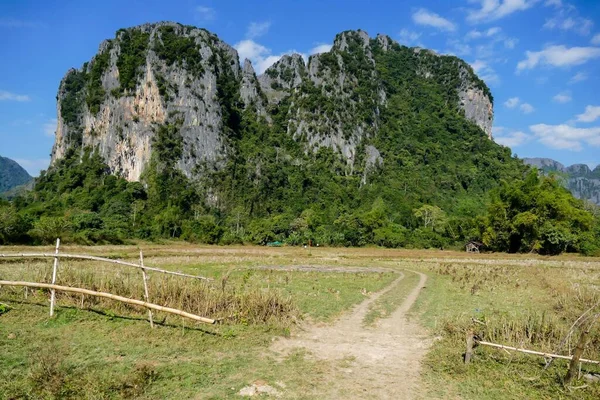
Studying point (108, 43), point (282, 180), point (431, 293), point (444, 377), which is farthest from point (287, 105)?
point (444, 377)

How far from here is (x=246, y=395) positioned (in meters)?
6.35

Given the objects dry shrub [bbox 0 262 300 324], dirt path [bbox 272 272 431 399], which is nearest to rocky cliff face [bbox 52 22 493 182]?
dry shrub [bbox 0 262 300 324]

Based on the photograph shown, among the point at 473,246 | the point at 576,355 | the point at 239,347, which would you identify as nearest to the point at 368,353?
the point at 239,347

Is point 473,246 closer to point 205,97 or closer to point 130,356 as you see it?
point 130,356

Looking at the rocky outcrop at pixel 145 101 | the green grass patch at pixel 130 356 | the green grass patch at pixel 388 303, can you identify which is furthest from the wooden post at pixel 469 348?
the rocky outcrop at pixel 145 101

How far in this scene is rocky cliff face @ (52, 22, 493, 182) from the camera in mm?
103188

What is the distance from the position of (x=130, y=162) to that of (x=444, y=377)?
104970mm

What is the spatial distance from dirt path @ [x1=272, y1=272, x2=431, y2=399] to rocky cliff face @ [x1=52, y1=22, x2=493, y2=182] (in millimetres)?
95512

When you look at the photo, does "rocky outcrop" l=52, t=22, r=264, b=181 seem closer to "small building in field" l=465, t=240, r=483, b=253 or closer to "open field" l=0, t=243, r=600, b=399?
"small building in field" l=465, t=240, r=483, b=253

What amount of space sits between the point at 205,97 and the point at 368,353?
11255cm

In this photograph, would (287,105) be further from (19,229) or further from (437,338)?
(437,338)

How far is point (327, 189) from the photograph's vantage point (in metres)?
104

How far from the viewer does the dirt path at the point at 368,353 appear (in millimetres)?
6785

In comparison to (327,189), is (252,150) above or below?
above
